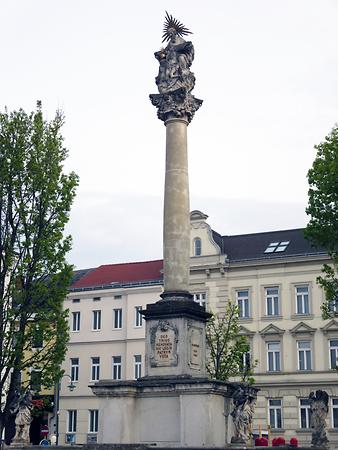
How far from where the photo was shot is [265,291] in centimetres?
5200

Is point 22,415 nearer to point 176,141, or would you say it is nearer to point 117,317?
point 176,141

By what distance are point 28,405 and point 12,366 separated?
1.62 meters

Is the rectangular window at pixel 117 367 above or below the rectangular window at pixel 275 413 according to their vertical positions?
above

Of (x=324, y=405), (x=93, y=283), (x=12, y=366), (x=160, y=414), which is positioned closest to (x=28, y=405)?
(x=12, y=366)

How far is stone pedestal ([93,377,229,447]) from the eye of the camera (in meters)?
23.2

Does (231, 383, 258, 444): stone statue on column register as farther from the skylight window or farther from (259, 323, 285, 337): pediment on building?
the skylight window

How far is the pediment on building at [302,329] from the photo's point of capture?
49.7 metres

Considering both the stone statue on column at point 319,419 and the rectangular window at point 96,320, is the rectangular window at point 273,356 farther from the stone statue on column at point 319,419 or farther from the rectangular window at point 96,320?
the stone statue on column at point 319,419

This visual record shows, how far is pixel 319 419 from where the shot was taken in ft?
80.1

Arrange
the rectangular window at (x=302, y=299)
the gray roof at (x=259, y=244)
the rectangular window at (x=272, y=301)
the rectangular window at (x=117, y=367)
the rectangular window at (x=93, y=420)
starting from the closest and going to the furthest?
the rectangular window at (x=302, y=299), the rectangular window at (x=272, y=301), the gray roof at (x=259, y=244), the rectangular window at (x=93, y=420), the rectangular window at (x=117, y=367)

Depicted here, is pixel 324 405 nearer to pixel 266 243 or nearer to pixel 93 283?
pixel 266 243

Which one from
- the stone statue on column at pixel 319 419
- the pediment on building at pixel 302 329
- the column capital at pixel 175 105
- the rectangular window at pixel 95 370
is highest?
the column capital at pixel 175 105

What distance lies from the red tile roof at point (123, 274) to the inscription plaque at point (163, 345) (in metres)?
32.0

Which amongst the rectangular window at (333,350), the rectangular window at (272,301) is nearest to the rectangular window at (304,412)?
the rectangular window at (333,350)
